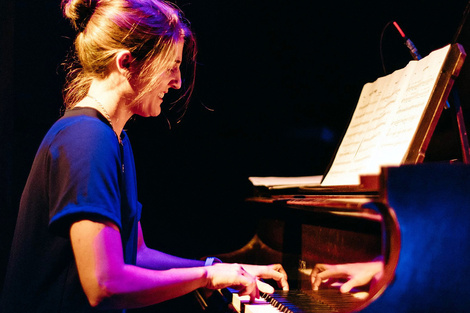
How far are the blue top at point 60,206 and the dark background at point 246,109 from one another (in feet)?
5.24

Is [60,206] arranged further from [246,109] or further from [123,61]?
[246,109]

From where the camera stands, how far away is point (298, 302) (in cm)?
124

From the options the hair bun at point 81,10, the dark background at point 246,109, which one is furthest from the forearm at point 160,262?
the dark background at point 246,109

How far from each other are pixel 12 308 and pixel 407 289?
0.98 metres

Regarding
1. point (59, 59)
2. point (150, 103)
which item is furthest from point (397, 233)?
point (59, 59)

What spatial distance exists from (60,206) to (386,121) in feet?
3.99

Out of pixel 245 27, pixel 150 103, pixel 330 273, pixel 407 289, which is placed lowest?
pixel 330 273

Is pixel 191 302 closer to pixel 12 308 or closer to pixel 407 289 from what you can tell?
pixel 12 308

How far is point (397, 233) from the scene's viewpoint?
2.84 ft

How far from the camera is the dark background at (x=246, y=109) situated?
2768mm

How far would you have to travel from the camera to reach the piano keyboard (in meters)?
1.13

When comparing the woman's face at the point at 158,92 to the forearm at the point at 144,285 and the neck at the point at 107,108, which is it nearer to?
the neck at the point at 107,108

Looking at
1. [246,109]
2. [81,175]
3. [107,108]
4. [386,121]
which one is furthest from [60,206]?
[246,109]

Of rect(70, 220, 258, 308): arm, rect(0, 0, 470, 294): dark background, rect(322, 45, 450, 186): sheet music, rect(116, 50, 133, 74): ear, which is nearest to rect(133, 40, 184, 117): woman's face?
rect(116, 50, 133, 74): ear
